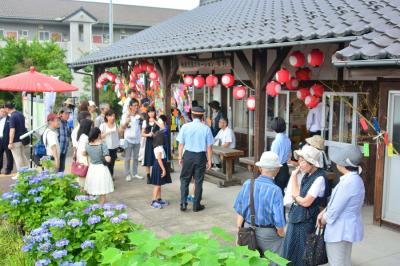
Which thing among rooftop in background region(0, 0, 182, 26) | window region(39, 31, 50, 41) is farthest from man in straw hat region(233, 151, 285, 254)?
window region(39, 31, 50, 41)

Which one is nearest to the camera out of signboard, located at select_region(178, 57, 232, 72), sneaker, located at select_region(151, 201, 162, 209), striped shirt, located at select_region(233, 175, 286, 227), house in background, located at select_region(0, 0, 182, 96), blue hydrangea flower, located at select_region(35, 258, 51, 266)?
blue hydrangea flower, located at select_region(35, 258, 51, 266)

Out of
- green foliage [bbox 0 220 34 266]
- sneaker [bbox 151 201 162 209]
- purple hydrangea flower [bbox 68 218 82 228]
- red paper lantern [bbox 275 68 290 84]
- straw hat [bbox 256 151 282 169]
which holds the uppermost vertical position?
red paper lantern [bbox 275 68 290 84]

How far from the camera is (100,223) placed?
4090 millimetres

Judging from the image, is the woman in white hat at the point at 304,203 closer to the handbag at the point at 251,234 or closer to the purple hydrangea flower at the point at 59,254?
the handbag at the point at 251,234

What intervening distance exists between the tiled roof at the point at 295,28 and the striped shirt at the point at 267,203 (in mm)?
1928

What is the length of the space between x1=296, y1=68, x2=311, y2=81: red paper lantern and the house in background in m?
29.7

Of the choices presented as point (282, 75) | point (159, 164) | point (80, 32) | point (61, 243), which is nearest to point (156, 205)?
point (159, 164)

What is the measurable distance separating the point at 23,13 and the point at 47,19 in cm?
221

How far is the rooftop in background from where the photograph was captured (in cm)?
3844

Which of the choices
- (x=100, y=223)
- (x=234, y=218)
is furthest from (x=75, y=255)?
(x=234, y=218)

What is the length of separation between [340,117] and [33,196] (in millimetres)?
5862

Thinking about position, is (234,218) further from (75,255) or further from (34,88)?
(34,88)

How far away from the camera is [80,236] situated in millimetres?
3934

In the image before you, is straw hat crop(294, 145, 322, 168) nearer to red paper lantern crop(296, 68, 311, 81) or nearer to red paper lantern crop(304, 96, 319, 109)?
red paper lantern crop(304, 96, 319, 109)
